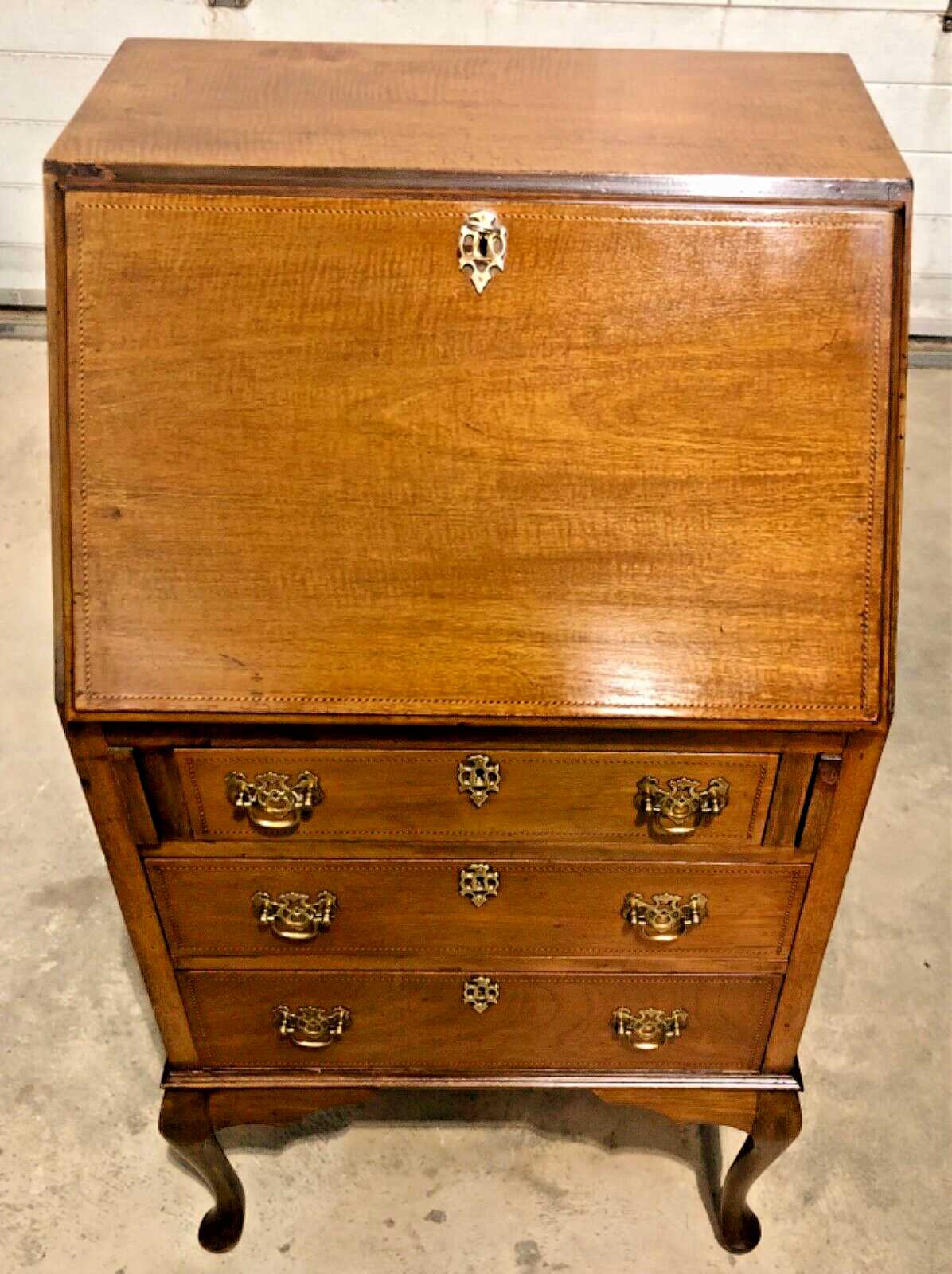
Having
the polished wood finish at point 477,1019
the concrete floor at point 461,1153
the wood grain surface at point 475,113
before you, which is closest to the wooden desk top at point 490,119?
the wood grain surface at point 475,113

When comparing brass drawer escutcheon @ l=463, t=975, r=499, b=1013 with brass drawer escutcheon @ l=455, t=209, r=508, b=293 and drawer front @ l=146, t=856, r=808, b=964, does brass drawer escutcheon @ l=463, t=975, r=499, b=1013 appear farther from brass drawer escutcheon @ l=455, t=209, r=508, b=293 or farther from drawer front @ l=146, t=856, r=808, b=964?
brass drawer escutcheon @ l=455, t=209, r=508, b=293

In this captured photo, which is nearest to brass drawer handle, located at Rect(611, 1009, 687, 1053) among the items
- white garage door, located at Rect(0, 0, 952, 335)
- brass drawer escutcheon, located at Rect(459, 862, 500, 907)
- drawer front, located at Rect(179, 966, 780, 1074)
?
drawer front, located at Rect(179, 966, 780, 1074)

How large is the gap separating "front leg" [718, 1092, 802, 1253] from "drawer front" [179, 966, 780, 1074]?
0.27ft

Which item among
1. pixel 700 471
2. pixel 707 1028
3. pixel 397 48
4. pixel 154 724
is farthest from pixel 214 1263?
pixel 397 48

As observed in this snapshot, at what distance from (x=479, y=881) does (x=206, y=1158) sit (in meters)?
0.69

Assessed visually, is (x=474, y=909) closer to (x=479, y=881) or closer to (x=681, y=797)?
(x=479, y=881)

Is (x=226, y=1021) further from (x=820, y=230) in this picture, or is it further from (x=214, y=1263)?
(x=820, y=230)

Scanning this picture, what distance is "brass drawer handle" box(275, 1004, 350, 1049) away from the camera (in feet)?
5.42

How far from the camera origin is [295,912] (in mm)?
1524

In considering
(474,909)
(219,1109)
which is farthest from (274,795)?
(219,1109)

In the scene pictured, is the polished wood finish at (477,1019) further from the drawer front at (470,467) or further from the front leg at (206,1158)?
the drawer front at (470,467)

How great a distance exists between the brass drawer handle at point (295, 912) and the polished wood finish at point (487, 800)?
0.34ft

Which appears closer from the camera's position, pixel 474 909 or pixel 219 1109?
pixel 474 909

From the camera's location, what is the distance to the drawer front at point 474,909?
58.5 inches
